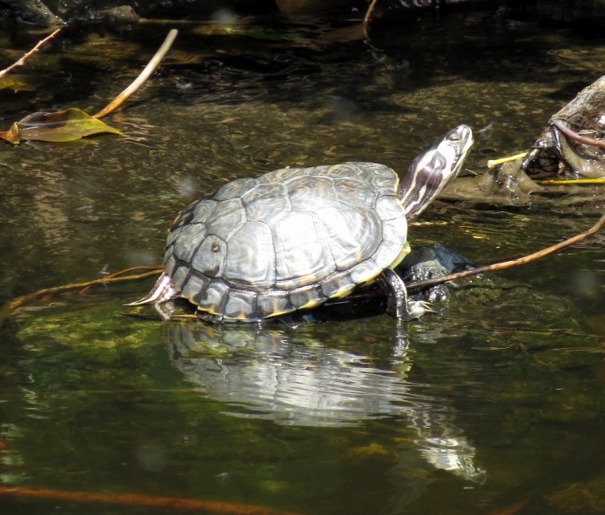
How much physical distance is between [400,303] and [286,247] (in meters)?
0.63

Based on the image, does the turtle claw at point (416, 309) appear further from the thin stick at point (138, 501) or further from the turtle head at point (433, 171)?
the thin stick at point (138, 501)

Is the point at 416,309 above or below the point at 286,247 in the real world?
below

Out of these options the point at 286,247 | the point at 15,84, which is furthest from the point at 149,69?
the point at 15,84

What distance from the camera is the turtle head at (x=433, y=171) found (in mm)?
5336

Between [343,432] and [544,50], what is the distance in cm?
678

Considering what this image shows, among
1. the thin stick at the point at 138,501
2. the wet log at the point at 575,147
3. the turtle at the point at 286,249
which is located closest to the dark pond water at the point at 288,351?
the thin stick at the point at 138,501

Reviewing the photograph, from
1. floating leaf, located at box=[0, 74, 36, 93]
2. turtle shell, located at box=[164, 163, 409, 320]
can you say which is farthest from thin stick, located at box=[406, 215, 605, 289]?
floating leaf, located at box=[0, 74, 36, 93]

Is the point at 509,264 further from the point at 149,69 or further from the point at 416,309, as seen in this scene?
the point at 149,69

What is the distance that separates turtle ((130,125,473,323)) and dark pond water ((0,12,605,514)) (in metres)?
0.15

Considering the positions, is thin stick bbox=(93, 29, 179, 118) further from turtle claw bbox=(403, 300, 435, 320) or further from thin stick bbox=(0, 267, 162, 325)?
turtle claw bbox=(403, 300, 435, 320)

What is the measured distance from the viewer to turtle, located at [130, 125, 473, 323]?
4652 millimetres

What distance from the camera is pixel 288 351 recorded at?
4.32 meters

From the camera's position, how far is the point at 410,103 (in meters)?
8.00

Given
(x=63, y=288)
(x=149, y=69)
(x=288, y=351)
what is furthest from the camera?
(x=149, y=69)
